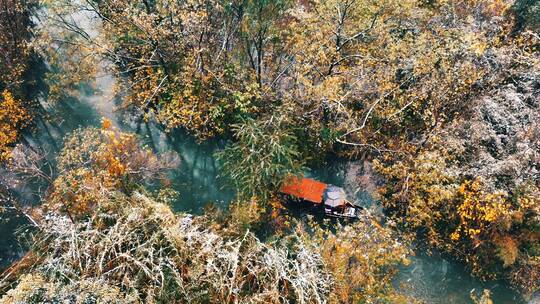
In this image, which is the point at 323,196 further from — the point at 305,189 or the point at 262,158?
the point at 262,158

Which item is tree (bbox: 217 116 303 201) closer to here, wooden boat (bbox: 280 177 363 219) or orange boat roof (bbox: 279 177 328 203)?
orange boat roof (bbox: 279 177 328 203)

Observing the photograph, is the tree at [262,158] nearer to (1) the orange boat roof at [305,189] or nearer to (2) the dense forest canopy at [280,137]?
(2) the dense forest canopy at [280,137]

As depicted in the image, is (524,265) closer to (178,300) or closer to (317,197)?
(317,197)

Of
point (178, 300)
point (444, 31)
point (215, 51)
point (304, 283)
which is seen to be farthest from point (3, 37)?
point (444, 31)

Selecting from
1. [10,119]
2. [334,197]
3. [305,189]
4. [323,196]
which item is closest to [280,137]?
[305,189]

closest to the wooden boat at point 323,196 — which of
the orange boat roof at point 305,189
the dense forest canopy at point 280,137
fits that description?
the orange boat roof at point 305,189

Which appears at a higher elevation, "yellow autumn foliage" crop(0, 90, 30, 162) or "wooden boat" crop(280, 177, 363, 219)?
"yellow autumn foliage" crop(0, 90, 30, 162)

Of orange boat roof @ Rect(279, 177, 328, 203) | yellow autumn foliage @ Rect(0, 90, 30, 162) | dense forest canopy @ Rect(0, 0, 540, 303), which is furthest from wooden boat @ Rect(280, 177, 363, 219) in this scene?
yellow autumn foliage @ Rect(0, 90, 30, 162)
